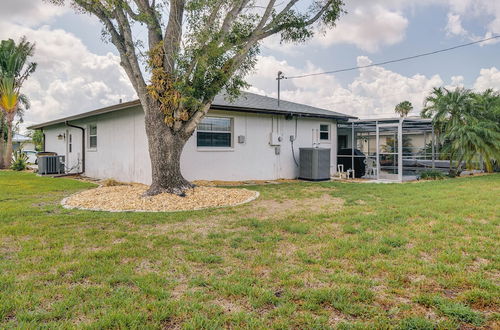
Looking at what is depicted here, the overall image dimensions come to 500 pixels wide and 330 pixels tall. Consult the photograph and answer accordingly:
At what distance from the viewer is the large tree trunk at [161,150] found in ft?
25.7

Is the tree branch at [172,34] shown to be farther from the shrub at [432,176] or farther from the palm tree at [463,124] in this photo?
the palm tree at [463,124]

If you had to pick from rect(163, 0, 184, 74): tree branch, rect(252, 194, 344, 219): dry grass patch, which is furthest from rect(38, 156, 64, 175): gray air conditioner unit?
rect(252, 194, 344, 219): dry grass patch

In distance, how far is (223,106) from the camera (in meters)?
10.6

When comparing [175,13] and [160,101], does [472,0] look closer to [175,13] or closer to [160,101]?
[175,13]

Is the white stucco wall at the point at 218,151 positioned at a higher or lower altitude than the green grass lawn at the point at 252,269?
higher

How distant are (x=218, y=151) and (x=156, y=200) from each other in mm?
4362

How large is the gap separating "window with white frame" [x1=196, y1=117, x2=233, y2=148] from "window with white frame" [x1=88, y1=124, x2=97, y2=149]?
6.03 metres

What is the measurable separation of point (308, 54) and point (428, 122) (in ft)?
23.3

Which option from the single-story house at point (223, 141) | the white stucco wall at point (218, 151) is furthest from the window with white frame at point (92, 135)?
the white stucco wall at point (218, 151)

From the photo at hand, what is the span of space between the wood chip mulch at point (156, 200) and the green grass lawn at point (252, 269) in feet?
2.10

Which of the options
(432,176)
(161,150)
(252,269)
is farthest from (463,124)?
(252,269)

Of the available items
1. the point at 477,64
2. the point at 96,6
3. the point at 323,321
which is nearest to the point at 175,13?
the point at 96,6

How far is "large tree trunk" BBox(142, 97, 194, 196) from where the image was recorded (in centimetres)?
782

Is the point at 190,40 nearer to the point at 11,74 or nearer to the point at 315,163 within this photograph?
the point at 315,163
